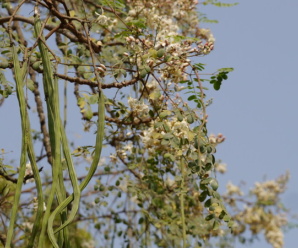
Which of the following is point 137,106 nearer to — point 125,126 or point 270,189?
point 125,126

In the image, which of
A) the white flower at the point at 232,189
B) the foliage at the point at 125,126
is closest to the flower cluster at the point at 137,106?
the foliage at the point at 125,126

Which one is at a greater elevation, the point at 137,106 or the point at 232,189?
the point at 232,189

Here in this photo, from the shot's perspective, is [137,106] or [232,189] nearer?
[137,106]

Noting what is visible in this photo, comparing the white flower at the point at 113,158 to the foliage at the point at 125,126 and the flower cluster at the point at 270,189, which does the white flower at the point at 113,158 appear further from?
the flower cluster at the point at 270,189

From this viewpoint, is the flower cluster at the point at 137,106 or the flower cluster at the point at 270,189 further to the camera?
the flower cluster at the point at 270,189

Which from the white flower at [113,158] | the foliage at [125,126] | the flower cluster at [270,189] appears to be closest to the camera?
the foliage at [125,126]

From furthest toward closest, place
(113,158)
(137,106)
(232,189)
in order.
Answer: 1. (232,189)
2. (113,158)
3. (137,106)

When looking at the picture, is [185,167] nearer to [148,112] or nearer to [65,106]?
[148,112]

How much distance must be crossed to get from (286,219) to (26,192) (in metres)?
1.66

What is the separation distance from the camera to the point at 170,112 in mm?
2084

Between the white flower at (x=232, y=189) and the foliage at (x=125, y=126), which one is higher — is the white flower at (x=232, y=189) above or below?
above

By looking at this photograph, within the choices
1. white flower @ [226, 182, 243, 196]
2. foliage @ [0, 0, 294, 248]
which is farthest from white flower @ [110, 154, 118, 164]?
white flower @ [226, 182, 243, 196]

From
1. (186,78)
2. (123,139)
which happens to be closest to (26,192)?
(123,139)

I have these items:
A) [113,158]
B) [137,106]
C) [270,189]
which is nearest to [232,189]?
[270,189]
